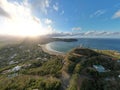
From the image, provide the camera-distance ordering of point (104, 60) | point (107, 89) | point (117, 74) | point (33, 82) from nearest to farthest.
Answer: point (107, 89), point (33, 82), point (117, 74), point (104, 60)

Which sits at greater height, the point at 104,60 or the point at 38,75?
the point at 104,60

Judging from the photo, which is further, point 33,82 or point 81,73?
point 81,73

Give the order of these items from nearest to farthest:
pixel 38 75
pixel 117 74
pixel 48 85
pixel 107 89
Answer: pixel 107 89, pixel 48 85, pixel 117 74, pixel 38 75

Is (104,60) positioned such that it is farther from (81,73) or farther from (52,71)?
(52,71)

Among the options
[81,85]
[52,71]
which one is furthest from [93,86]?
[52,71]

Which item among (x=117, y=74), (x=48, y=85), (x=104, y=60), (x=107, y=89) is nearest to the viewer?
(x=107, y=89)

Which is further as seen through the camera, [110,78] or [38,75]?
[38,75]

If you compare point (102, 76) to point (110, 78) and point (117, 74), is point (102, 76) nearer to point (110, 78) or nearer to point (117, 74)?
point (110, 78)

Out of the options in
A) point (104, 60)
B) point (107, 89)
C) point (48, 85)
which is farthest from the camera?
point (104, 60)

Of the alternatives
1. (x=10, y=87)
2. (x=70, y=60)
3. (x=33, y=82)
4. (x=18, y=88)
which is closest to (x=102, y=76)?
(x=70, y=60)
